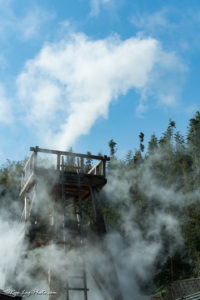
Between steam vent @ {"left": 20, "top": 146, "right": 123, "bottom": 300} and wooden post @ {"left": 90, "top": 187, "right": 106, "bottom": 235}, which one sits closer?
steam vent @ {"left": 20, "top": 146, "right": 123, "bottom": 300}

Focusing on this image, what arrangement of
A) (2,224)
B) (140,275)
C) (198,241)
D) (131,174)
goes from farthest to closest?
(131,174) → (198,241) → (140,275) → (2,224)

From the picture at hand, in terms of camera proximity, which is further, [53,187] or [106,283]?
[53,187]

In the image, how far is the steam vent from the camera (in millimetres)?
12109

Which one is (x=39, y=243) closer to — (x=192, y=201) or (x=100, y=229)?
(x=100, y=229)

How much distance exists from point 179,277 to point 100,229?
1454cm

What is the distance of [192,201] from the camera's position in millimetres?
28734

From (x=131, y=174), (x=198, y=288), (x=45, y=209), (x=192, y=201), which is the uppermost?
(x=131, y=174)

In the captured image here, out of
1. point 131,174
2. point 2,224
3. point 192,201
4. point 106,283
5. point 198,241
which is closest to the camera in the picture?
point 106,283

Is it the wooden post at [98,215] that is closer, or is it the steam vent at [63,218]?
the steam vent at [63,218]

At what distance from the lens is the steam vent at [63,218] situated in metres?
12.1

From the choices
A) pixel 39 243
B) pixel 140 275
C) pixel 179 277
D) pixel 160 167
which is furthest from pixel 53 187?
pixel 160 167

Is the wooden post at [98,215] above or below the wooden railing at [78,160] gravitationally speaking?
below

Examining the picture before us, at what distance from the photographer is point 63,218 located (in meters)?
12.8

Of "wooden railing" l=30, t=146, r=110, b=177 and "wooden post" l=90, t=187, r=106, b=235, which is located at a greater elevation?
"wooden railing" l=30, t=146, r=110, b=177
